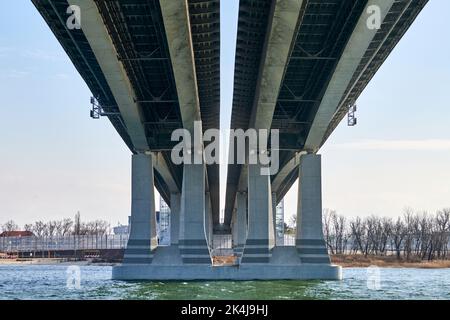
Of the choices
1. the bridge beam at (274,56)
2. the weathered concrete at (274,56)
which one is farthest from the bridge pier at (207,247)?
the weathered concrete at (274,56)

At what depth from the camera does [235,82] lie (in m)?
41.0

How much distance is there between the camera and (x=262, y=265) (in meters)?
42.8

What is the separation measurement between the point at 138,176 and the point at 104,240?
101m

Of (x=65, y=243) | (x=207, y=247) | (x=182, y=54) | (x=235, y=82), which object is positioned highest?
(x=235, y=82)

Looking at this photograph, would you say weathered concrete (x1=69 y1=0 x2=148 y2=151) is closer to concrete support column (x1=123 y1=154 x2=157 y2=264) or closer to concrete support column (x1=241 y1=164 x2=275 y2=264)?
concrete support column (x1=123 y1=154 x2=157 y2=264)

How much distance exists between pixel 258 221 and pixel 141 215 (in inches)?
343

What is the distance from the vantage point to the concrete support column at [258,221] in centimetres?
4394

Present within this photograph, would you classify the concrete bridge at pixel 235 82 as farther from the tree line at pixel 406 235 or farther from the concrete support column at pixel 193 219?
the tree line at pixel 406 235

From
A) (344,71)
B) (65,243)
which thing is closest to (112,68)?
(344,71)

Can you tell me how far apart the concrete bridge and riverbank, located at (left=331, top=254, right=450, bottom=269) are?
4050 cm

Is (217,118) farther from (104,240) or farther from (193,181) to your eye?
(104,240)

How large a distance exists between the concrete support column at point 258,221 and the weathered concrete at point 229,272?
118 cm

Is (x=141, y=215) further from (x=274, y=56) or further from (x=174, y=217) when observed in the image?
(x=174, y=217)
